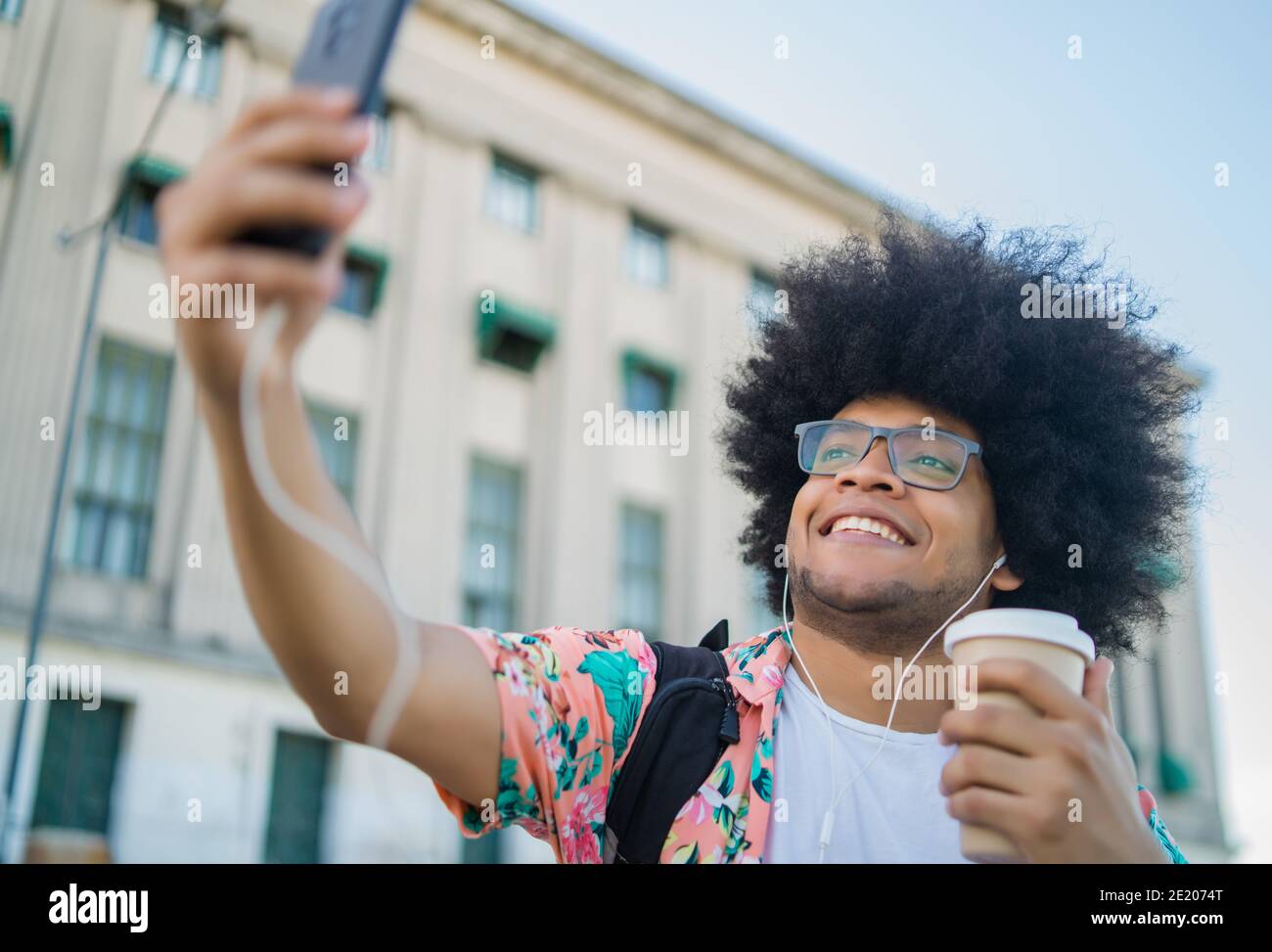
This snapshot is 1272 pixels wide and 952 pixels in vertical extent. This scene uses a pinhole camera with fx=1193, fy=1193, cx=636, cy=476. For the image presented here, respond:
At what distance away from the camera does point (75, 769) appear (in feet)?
37.0

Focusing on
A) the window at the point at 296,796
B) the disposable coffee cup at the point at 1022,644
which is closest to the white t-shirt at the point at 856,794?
the disposable coffee cup at the point at 1022,644

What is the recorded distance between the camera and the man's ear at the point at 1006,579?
113 inches

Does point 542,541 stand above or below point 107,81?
below

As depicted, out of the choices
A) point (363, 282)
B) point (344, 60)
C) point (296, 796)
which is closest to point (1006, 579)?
point (344, 60)

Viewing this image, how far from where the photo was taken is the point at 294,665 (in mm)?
1498

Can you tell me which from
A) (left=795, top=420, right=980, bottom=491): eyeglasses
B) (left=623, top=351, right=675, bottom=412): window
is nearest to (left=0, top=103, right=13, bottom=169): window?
(left=623, top=351, right=675, bottom=412): window

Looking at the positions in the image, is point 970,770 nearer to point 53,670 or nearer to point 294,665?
point 294,665

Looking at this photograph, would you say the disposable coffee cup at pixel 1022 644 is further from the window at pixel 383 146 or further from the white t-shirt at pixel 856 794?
the window at pixel 383 146

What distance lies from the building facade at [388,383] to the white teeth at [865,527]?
7.02 m

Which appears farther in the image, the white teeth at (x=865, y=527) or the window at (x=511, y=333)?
the window at (x=511, y=333)

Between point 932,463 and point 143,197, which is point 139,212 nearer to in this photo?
point 143,197

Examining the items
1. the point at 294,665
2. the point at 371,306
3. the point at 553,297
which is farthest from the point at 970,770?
the point at 553,297

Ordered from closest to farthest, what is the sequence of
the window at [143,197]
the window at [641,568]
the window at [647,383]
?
the window at [143,197] → the window at [641,568] → the window at [647,383]
